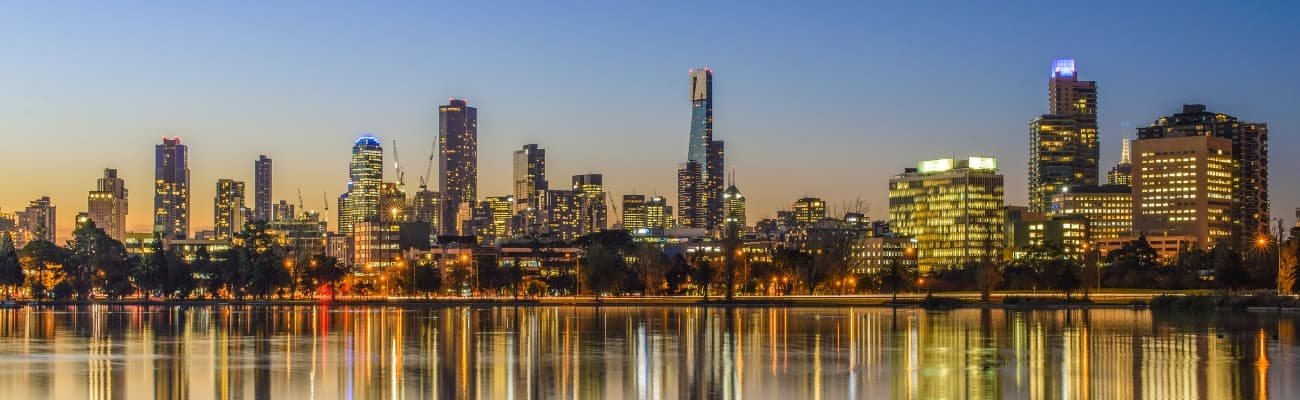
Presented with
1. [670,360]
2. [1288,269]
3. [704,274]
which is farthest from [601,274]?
[670,360]

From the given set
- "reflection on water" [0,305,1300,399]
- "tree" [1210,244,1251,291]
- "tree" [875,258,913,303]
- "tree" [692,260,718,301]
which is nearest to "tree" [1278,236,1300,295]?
"tree" [1210,244,1251,291]

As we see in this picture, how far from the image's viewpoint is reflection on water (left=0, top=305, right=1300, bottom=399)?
51.3 meters

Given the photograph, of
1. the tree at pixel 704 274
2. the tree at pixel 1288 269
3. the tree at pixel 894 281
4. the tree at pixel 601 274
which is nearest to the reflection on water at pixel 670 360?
the tree at pixel 1288 269

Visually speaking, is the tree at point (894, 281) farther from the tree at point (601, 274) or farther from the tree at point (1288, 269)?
the tree at point (1288, 269)

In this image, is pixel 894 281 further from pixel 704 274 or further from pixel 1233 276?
pixel 1233 276

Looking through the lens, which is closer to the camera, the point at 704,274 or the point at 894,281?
the point at 894,281

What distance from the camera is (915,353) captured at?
6869 centimetres

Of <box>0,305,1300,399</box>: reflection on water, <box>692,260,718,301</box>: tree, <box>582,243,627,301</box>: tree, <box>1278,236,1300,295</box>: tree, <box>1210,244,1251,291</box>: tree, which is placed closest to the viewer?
<box>0,305,1300,399</box>: reflection on water

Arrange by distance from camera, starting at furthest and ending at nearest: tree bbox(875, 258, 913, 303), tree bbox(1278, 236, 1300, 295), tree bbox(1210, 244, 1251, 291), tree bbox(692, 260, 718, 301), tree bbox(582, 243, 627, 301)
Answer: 1. tree bbox(582, 243, 627, 301)
2. tree bbox(692, 260, 718, 301)
3. tree bbox(875, 258, 913, 303)
4. tree bbox(1210, 244, 1251, 291)
5. tree bbox(1278, 236, 1300, 295)

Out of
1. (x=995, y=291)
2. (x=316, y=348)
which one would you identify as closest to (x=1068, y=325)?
(x=316, y=348)

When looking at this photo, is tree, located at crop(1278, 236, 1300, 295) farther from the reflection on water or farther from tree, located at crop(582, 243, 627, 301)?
tree, located at crop(582, 243, 627, 301)

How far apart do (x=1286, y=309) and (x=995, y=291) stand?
201 feet

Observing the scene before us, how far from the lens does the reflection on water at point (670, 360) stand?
51.3 m

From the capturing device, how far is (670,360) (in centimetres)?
6519
